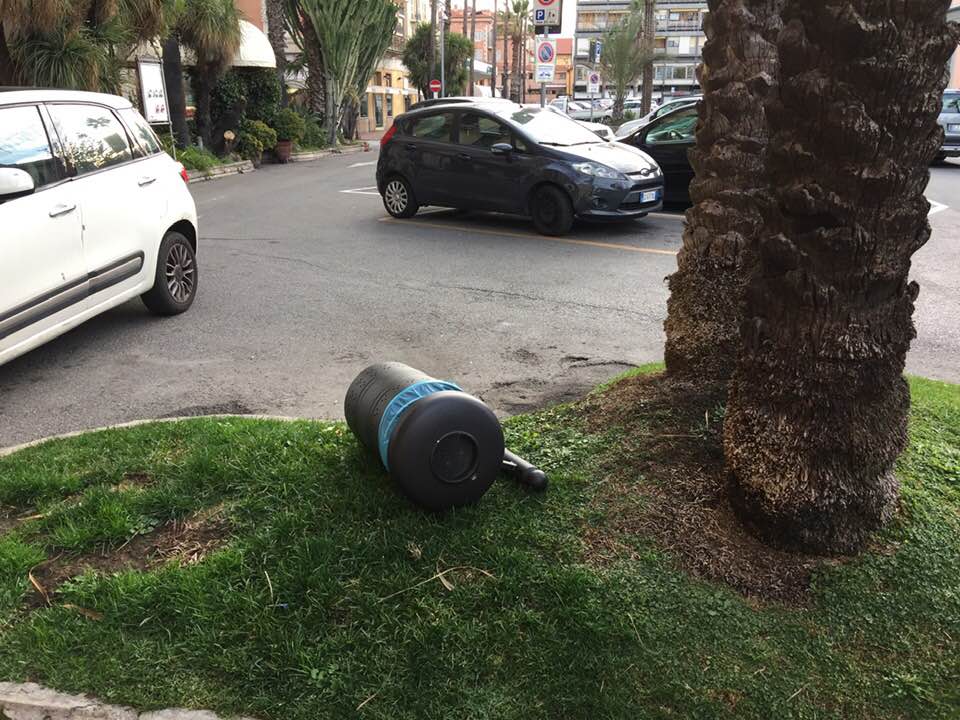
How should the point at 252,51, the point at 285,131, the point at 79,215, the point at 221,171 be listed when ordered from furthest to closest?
1. the point at 285,131
2. the point at 252,51
3. the point at 221,171
4. the point at 79,215

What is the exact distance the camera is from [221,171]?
20438 mm

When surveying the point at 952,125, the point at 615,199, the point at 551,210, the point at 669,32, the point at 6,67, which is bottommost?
the point at 551,210

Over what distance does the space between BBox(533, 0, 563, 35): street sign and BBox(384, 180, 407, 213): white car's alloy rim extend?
12985 mm

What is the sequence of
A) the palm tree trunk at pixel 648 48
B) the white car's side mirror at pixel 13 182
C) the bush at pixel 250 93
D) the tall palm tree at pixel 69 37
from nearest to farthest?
1. the white car's side mirror at pixel 13 182
2. the tall palm tree at pixel 69 37
3. the bush at pixel 250 93
4. the palm tree trunk at pixel 648 48

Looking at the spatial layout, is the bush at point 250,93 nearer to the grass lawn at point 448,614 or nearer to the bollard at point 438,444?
the grass lawn at point 448,614

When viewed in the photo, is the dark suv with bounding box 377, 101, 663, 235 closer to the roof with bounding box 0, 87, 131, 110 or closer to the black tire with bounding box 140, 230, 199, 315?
the black tire with bounding box 140, 230, 199, 315

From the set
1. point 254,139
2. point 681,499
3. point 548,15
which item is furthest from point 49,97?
point 548,15

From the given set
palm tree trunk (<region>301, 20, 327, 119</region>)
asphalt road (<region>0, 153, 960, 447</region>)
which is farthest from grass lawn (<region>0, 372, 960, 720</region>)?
palm tree trunk (<region>301, 20, 327, 119</region>)

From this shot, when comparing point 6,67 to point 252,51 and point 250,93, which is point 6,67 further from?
point 250,93

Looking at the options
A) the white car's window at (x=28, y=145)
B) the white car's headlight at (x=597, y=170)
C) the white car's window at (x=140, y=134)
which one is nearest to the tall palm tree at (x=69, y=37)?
the white car's window at (x=140, y=134)

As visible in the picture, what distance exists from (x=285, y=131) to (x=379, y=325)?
19.4m

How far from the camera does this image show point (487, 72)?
232 ft

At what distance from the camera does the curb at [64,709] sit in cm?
245

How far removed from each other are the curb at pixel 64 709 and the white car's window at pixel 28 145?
3.81 m
